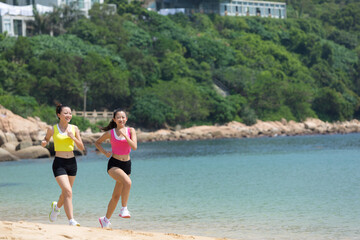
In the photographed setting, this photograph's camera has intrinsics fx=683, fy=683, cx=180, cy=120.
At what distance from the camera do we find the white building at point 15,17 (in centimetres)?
7762

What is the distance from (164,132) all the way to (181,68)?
15654 mm

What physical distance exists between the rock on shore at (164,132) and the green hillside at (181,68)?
1528 millimetres

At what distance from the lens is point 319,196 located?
19.5m

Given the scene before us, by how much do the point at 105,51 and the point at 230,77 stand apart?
18408 millimetres

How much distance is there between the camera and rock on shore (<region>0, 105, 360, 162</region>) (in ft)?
137

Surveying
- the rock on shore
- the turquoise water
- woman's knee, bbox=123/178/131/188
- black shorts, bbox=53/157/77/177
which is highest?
black shorts, bbox=53/157/77/177

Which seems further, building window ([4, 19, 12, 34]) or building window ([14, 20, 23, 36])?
building window ([14, 20, 23, 36])

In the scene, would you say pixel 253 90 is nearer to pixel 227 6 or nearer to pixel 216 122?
pixel 216 122

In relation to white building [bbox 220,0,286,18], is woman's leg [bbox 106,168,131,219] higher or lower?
lower

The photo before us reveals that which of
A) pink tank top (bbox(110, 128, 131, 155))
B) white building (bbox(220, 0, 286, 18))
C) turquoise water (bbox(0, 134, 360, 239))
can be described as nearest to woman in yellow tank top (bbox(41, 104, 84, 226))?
pink tank top (bbox(110, 128, 131, 155))

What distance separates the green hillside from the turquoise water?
33.8m

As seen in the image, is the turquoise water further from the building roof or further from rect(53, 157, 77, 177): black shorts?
the building roof

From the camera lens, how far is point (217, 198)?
765 inches

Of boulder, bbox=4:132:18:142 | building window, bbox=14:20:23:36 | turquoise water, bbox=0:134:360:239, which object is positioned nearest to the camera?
turquoise water, bbox=0:134:360:239
